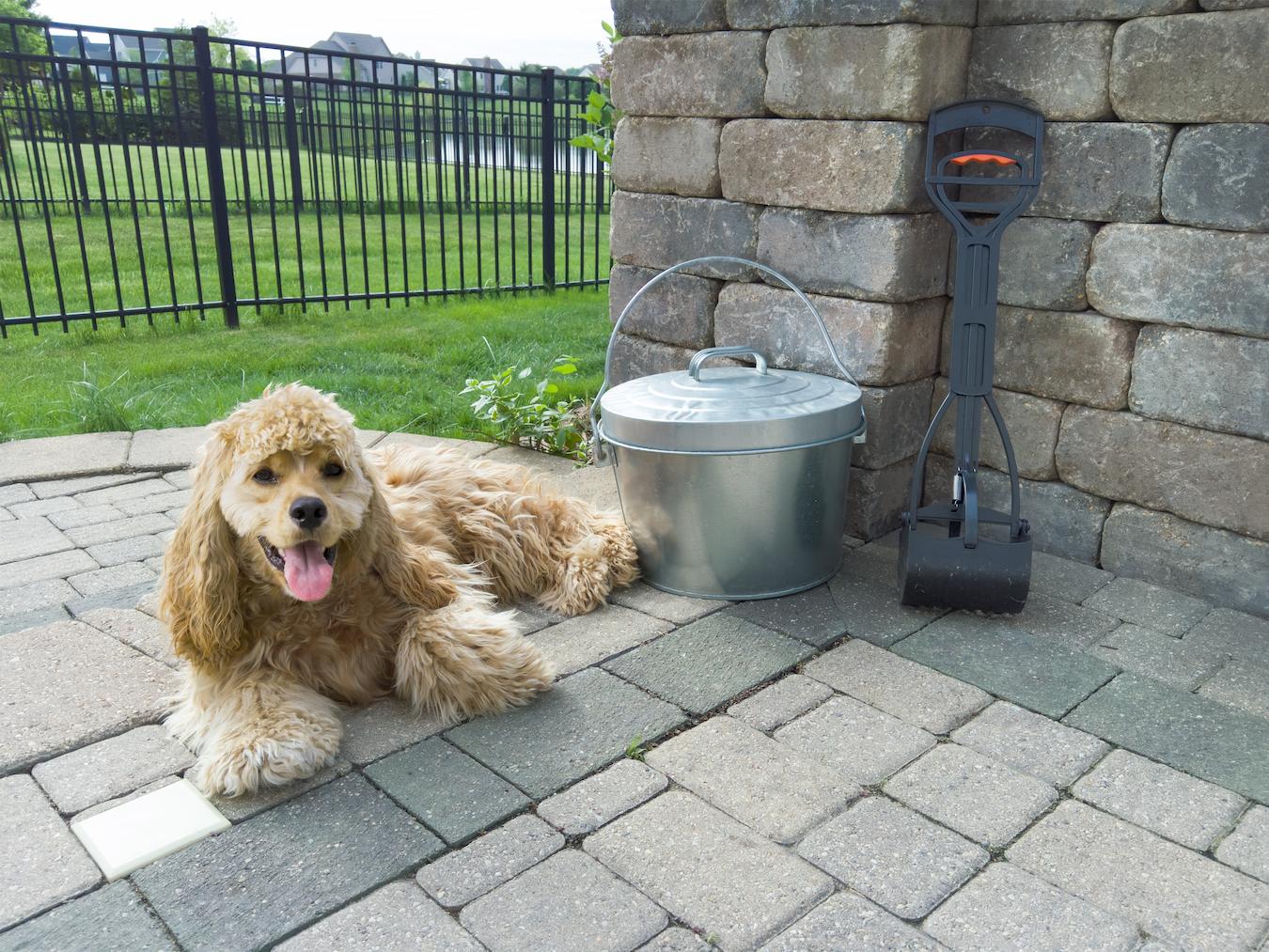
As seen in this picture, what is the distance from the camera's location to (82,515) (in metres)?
4.21

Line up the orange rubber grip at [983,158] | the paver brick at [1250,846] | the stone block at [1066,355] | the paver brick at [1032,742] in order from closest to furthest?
the paver brick at [1250,846] → the paver brick at [1032,742] → the orange rubber grip at [983,158] → the stone block at [1066,355]

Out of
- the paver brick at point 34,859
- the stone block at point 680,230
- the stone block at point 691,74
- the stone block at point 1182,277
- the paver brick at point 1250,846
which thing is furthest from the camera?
the stone block at point 680,230

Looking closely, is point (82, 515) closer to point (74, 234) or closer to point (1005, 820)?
point (1005, 820)

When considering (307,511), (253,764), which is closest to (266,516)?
(307,511)

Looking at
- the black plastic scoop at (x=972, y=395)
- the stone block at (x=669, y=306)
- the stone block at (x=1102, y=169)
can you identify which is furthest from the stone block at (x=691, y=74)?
the stone block at (x=1102, y=169)

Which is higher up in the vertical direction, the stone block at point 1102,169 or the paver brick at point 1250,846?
the stone block at point 1102,169

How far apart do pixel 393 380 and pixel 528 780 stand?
4234 millimetres

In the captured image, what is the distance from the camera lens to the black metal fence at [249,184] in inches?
295

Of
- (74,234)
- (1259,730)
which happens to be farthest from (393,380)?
(74,234)

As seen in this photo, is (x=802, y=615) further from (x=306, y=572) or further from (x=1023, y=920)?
(x=306, y=572)

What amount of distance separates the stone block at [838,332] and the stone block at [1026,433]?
0.31 meters

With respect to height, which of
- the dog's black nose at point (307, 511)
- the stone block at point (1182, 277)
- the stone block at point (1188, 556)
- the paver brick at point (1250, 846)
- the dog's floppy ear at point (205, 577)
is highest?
the stone block at point (1182, 277)

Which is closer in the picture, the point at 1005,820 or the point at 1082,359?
the point at 1005,820

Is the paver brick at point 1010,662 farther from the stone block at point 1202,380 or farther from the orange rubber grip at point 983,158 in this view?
the orange rubber grip at point 983,158
